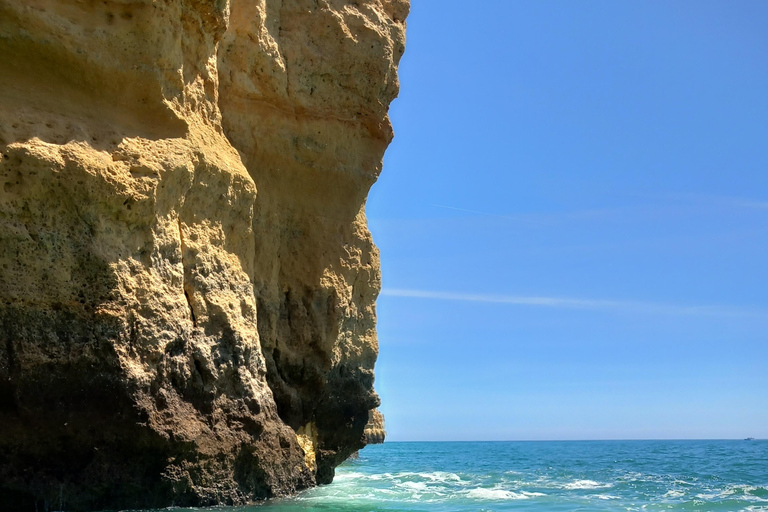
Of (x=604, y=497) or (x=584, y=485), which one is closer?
(x=604, y=497)

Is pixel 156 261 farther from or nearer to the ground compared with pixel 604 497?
farther from the ground

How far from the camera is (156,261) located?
30.3ft

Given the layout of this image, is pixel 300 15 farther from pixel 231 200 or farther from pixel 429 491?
pixel 429 491

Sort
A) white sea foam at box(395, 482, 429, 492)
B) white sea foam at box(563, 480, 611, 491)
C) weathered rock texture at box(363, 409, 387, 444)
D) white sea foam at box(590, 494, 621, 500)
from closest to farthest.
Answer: white sea foam at box(590, 494, 621, 500) < white sea foam at box(395, 482, 429, 492) < white sea foam at box(563, 480, 611, 491) < weathered rock texture at box(363, 409, 387, 444)

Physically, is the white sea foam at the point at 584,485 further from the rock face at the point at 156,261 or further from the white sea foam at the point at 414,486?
the rock face at the point at 156,261

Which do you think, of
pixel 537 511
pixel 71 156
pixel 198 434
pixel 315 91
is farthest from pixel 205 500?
pixel 315 91

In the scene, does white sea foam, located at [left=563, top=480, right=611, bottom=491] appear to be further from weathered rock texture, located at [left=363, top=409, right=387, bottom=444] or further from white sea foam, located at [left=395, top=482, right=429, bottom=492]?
weathered rock texture, located at [left=363, top=409, right=387, bottom=444]

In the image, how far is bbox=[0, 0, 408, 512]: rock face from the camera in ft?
26.8

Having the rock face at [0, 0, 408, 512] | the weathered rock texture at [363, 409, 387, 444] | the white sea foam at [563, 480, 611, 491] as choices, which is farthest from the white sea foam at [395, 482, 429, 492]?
the weathered rock texture at [363, 409, 387, 444]

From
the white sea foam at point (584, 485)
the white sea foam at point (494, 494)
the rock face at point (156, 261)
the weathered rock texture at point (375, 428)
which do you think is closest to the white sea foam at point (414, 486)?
the white sea foam at point (494, 494)

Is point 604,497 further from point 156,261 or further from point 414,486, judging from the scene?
point 156,261

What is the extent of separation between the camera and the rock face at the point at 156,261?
26.8ft

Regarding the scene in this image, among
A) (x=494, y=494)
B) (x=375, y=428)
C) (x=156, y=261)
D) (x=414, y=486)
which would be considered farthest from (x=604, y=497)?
(x=375, y=428)

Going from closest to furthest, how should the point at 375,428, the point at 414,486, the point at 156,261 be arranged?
the point at 156,261 → the point at 414,486 → the point at 375,428
